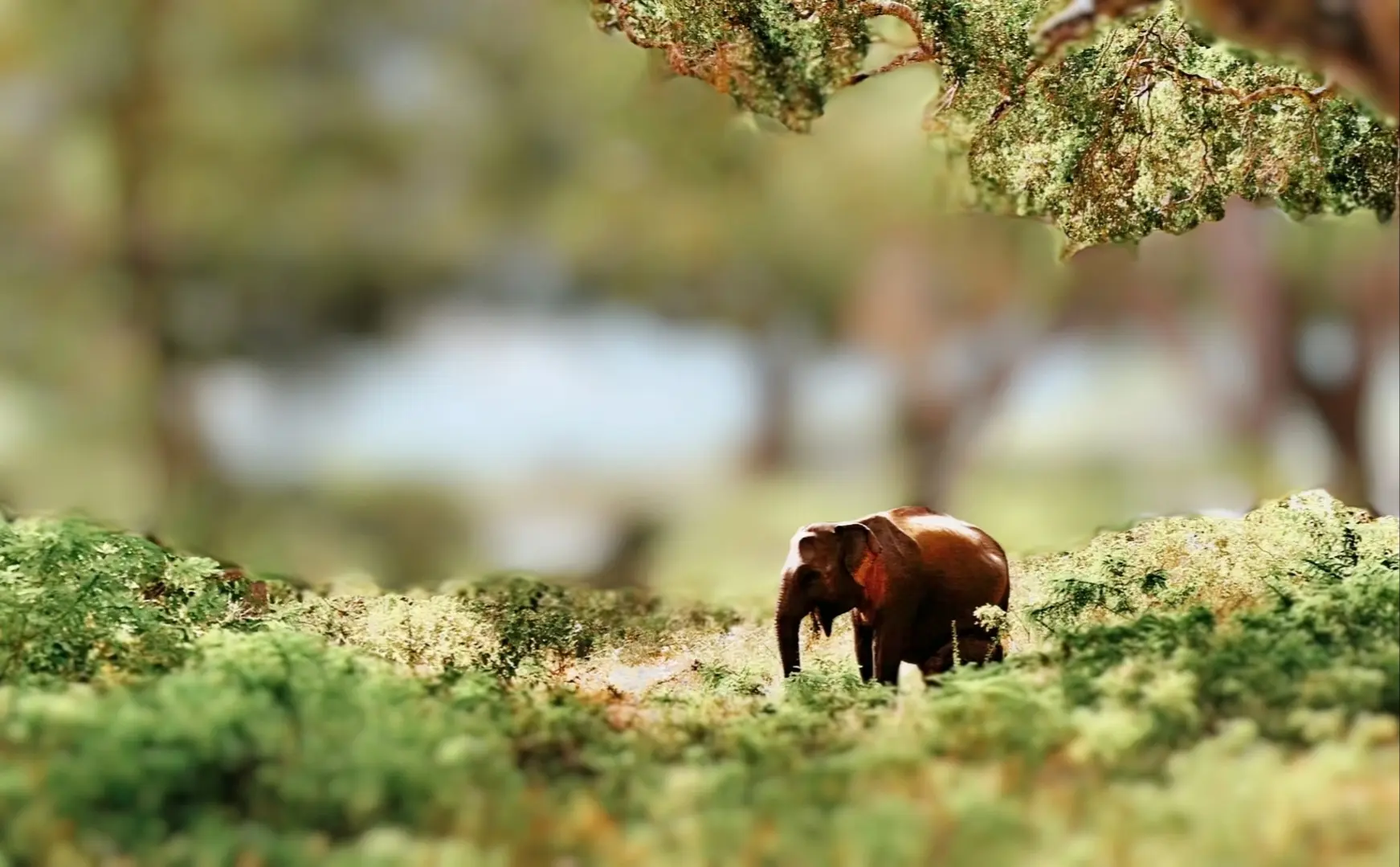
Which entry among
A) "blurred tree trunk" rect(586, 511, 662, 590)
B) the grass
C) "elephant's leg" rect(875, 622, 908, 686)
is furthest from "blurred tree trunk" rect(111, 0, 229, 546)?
"elephant's leg" rect(875, 622, 908, 686)

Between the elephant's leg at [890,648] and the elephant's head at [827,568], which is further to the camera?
the elephant's head at [827,568]

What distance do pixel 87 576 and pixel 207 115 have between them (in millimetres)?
2581

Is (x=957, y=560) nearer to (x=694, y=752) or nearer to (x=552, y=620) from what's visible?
(x=694, y=752)

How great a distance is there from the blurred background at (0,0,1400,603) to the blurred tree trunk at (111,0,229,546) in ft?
0.06

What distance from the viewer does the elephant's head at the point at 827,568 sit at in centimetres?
471

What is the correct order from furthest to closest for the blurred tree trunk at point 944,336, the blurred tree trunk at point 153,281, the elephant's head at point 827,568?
the blurred tree trunk at point 944,336 < the blurred tree trunk at point 153,281 < the elephant's head at point 827,568

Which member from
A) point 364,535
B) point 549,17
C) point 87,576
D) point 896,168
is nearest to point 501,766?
point 87,576

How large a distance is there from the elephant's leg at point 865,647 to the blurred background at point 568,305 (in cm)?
239

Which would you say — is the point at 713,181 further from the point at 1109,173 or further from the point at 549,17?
the point at 1109,173

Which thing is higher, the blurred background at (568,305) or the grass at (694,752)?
the blurred background at (568,305)

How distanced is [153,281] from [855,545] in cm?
371

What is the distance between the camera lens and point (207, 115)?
18.4 feet

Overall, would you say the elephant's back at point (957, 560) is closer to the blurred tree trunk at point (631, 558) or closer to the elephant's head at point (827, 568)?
the elephant's head at point (827, 568)

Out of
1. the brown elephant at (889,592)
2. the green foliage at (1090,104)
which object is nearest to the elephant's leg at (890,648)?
the brown elephant at (889,592)
